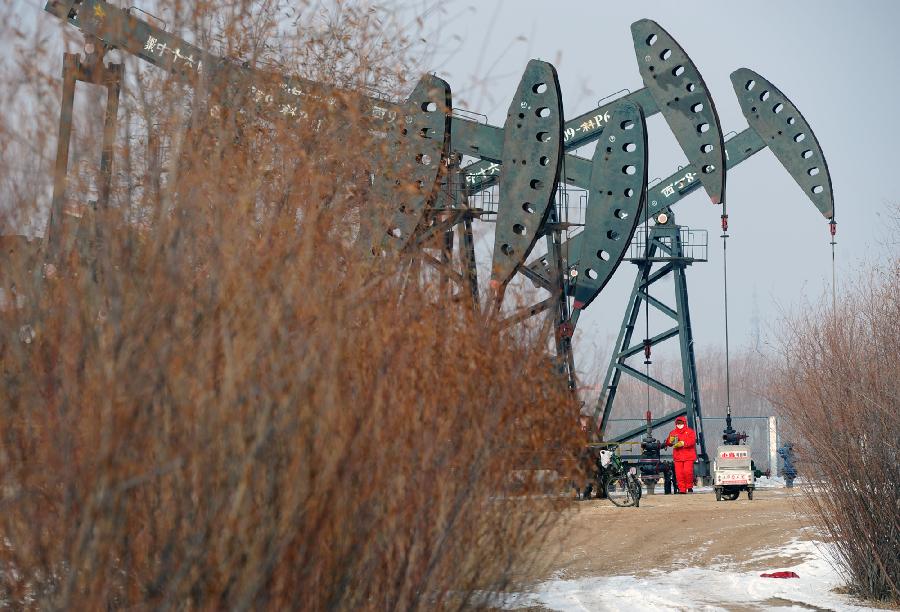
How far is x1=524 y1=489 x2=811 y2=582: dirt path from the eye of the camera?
43.7 feet

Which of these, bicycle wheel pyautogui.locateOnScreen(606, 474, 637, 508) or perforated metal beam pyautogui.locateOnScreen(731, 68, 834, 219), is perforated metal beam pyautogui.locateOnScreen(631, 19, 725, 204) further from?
bicycle wheel pyautogui.locateOnScreen(606, 474, 637, 508)

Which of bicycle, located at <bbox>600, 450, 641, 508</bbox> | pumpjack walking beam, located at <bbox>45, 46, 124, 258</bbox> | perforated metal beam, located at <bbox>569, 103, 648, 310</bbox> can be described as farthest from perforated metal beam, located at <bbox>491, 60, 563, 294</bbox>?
pumpjack walking beam, located at <bbox>45, 46, 124, 258</bbox>

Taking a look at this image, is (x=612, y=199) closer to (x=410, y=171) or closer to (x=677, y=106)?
(x=677, y=106)

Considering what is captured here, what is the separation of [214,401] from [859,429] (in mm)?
7642

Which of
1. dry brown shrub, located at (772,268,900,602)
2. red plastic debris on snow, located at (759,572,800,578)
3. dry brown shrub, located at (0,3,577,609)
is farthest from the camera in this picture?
red plastic debris on snow, located at (759,572,800,578)

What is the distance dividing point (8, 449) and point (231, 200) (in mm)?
1245

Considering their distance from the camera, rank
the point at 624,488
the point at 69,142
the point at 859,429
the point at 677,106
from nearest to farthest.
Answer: the point at 69,142 → the point at 859,429 → the point at 624,488 → the point at 677,106

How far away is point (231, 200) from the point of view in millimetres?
4590

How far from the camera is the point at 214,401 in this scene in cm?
390

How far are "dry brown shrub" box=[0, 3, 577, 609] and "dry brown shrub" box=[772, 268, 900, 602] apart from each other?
5.80m

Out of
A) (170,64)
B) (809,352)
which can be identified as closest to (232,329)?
(170,64)

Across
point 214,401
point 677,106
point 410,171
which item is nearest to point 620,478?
point 677,106

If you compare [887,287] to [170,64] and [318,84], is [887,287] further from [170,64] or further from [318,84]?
Answer: [170,64]

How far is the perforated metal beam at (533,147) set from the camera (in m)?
18.1
